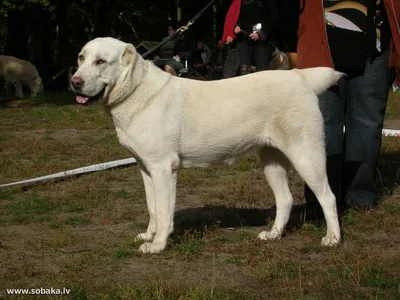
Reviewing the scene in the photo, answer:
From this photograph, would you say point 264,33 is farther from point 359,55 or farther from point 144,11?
point 144,11

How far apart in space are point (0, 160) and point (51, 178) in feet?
4.73

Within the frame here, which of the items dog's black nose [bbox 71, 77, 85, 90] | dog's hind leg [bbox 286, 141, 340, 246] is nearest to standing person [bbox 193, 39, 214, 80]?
dog's hind leg [bbox 286, 141, 340, 246]

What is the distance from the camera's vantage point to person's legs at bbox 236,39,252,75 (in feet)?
32.2

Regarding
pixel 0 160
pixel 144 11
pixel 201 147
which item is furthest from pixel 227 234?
pixel 144 11

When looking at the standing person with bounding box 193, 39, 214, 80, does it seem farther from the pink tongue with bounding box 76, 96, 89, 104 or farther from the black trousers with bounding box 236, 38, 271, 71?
the pink tongue with bounding box 76, 96, 89, 104

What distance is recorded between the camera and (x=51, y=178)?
24.5 ft

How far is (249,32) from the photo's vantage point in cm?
962

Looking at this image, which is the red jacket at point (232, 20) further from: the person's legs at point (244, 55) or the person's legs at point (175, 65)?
the person's legs at point (175, 65)

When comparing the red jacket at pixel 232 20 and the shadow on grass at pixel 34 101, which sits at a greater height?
the red jacket at pixel 232 20

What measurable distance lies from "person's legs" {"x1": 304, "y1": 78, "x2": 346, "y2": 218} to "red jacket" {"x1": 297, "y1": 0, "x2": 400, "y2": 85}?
322 millimetres

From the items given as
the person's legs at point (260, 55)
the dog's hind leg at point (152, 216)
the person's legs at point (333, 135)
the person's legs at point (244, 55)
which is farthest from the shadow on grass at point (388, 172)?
the dog's hind leg at point (152, 216)

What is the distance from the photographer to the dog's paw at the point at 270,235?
5188mm

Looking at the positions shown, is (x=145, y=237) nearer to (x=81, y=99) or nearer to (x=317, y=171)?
(x=81, y=99)

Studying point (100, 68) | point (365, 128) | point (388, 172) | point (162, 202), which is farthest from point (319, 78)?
point (388, 172)
